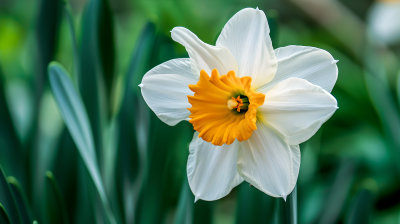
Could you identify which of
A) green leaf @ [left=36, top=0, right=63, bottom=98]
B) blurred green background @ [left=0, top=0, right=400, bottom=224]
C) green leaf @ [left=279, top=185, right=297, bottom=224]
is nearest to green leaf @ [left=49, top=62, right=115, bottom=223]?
blurred green background @ [left=0, top=0, right=400, bottom=224]

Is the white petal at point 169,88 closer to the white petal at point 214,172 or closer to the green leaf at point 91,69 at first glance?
the white petal at point 214,172

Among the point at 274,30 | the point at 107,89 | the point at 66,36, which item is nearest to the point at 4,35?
the point at 66,36

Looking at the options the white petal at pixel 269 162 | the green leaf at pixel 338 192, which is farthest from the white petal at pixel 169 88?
the green leaf at pixel 338 192

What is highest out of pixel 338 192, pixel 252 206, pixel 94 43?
pixel 94 43

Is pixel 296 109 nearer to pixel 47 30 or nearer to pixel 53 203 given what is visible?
pixel 53 203

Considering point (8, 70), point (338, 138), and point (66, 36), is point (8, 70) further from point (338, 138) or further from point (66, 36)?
point (338, 138)

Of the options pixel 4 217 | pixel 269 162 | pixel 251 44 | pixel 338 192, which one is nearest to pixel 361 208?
pixel 338 192

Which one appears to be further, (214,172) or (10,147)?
(10,147)

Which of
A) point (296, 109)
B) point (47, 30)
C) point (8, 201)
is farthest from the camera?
point (47, 30)
